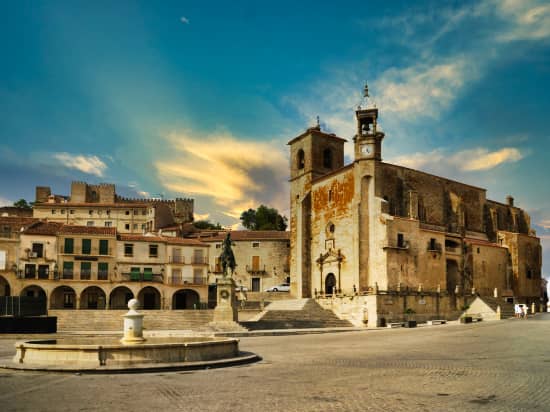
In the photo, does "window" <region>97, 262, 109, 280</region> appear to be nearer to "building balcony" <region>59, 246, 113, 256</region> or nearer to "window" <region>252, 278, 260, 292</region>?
"building balcony" <region>59, 246, 113, 256</region>

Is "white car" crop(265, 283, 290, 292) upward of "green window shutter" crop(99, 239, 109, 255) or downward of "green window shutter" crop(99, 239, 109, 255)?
downward

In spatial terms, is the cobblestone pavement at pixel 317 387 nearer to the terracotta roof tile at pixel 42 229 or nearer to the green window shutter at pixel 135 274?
the green window shutter at pixel 135 274

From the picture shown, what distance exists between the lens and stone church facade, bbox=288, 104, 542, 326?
41.9m

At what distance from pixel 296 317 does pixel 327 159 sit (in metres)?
17.9

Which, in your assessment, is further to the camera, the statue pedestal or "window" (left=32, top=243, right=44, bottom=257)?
"window" (left=32, top=243, right=44, bottom=257)

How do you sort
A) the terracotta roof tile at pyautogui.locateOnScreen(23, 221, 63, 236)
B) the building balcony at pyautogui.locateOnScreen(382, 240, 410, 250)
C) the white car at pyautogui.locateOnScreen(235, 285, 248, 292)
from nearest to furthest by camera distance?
the building balcony at pyautogui.locateOnScreen(382, 240, 410, 250) → the terracotta roof tile at pyautogui.locateOnScreen(23, 221, 63, 236) → the white car at pyautogui.locateOnScreen(235, 285, 248, 292)

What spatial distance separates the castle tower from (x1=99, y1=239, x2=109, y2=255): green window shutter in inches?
612

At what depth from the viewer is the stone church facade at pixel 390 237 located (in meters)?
41.9

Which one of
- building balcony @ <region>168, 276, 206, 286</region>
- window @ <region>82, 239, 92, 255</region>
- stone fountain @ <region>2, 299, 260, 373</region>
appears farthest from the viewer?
building balcony @ <region>168, 276, 206, 286</region>

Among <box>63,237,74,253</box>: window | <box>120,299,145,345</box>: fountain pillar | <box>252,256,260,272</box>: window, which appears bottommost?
<box>120,299,145,345</box>: fountain pillar

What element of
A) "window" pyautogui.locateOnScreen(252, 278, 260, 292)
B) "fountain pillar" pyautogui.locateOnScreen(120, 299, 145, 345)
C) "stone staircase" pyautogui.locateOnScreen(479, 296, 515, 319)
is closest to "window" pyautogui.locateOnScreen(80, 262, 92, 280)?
"window" pyautogui.locateOnScreen(252, 278, 260, 292)

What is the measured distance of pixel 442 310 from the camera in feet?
140

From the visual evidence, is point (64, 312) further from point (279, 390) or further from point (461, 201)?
point (461, 201)

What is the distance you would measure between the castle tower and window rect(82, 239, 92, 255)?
55.2ft
